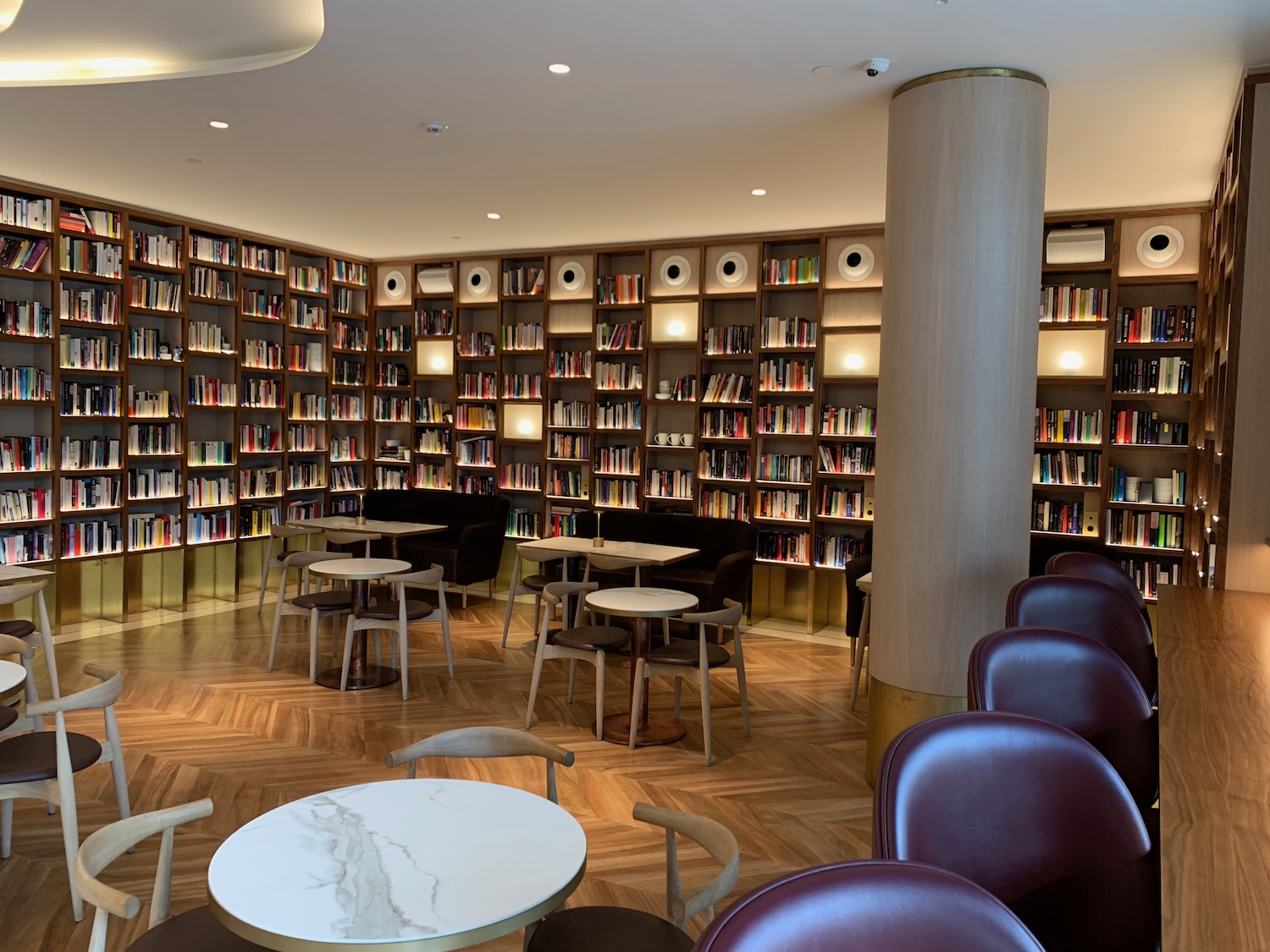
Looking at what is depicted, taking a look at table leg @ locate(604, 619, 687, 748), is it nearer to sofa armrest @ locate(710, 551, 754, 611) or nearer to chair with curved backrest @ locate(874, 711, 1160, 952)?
sofa armrest @ locate(710, 551, 754, 611)

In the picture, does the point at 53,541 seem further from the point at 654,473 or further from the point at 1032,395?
the point at 1032,395

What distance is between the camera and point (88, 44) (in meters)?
4.36

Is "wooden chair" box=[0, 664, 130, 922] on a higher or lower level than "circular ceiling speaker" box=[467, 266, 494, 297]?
lower

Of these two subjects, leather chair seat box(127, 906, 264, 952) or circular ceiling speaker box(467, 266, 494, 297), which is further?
circular ceiling speaker box(467, 266, 494, 297)

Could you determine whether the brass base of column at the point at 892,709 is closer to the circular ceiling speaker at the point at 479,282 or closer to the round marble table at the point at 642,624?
the round marble table at the point at 642,624

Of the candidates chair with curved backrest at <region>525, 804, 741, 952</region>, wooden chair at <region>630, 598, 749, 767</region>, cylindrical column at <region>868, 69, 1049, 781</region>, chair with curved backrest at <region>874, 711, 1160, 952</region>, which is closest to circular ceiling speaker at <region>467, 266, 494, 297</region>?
wooden chair at <region>630, 598, 749, 767</region>

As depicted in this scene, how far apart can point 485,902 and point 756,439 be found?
651 centimetres

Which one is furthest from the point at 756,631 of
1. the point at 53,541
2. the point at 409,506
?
the point at 53,541

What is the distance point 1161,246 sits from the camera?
665 centimetres

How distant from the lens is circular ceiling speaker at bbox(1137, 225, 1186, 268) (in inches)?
261

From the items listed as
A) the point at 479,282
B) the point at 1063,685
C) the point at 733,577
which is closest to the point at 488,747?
the point at 1063,685

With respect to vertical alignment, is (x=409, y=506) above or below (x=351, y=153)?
below

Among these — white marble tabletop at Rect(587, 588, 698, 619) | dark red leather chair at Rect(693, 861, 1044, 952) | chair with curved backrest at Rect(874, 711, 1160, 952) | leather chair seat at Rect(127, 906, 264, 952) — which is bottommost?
leather chair seat at Rect(127, 906, 264, 952)

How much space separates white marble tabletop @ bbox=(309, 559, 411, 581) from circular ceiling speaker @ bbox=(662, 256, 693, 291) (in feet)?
11.6
